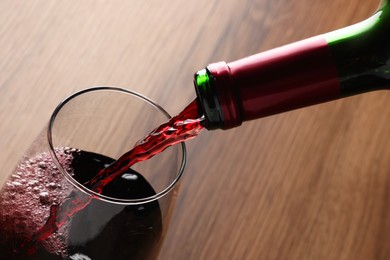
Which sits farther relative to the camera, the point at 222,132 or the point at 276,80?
the point at 222,132

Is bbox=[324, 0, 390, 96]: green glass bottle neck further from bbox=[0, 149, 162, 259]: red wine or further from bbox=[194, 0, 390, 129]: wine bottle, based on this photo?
bbox=[0, 149, 162, 259]: red wine

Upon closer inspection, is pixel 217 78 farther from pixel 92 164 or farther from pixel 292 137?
pixel 292 137

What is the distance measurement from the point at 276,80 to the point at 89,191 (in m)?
0.17

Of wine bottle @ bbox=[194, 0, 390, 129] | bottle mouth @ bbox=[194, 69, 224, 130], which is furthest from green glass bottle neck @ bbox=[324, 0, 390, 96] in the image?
bottle mouth @ bbox=[194, 69, 224, 130]

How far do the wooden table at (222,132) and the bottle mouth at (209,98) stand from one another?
0.23 metres

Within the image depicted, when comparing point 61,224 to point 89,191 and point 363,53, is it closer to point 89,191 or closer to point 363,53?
point 89,191

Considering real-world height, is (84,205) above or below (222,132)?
below

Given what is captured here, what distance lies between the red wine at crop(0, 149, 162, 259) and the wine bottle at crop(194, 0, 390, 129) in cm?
10

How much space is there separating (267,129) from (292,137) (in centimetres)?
3

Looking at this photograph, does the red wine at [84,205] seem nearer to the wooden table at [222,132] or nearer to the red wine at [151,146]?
the red wine at [151,146]

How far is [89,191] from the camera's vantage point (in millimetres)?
586

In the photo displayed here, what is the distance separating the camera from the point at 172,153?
2.16 feet

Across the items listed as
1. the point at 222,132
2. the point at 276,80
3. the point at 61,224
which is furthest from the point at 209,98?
the point at 222,132

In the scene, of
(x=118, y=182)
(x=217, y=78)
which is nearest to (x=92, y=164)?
(x=118, y=182)
